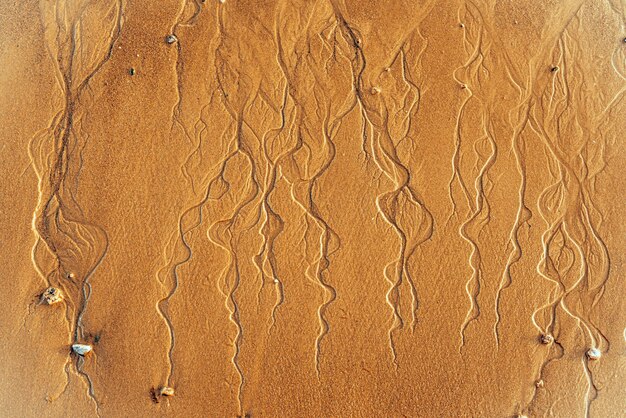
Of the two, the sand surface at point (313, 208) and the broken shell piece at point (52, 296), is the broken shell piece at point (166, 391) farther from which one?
the broken shell piece at point (52, 296)

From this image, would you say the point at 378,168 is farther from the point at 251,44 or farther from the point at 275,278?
the point at 251,44

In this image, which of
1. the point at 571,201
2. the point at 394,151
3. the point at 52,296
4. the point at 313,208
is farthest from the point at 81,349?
the point at 571,201

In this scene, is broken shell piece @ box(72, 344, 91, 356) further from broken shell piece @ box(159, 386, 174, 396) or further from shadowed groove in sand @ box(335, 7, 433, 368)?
shadowed groove in sand @ box(335, 7, 433, 368)

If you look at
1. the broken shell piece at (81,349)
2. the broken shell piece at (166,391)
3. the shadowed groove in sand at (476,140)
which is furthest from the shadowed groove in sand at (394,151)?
the broken shell piece at (81,349)

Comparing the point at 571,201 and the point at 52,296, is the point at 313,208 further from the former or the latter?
the point at 52,296

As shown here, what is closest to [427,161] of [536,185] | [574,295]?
[536,185]

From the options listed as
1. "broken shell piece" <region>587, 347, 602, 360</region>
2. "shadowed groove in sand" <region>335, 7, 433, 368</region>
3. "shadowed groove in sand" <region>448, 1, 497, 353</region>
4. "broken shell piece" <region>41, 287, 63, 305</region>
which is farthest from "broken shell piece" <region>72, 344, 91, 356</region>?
"broken shell piece" <region>587, 347, 602, 360</region>
